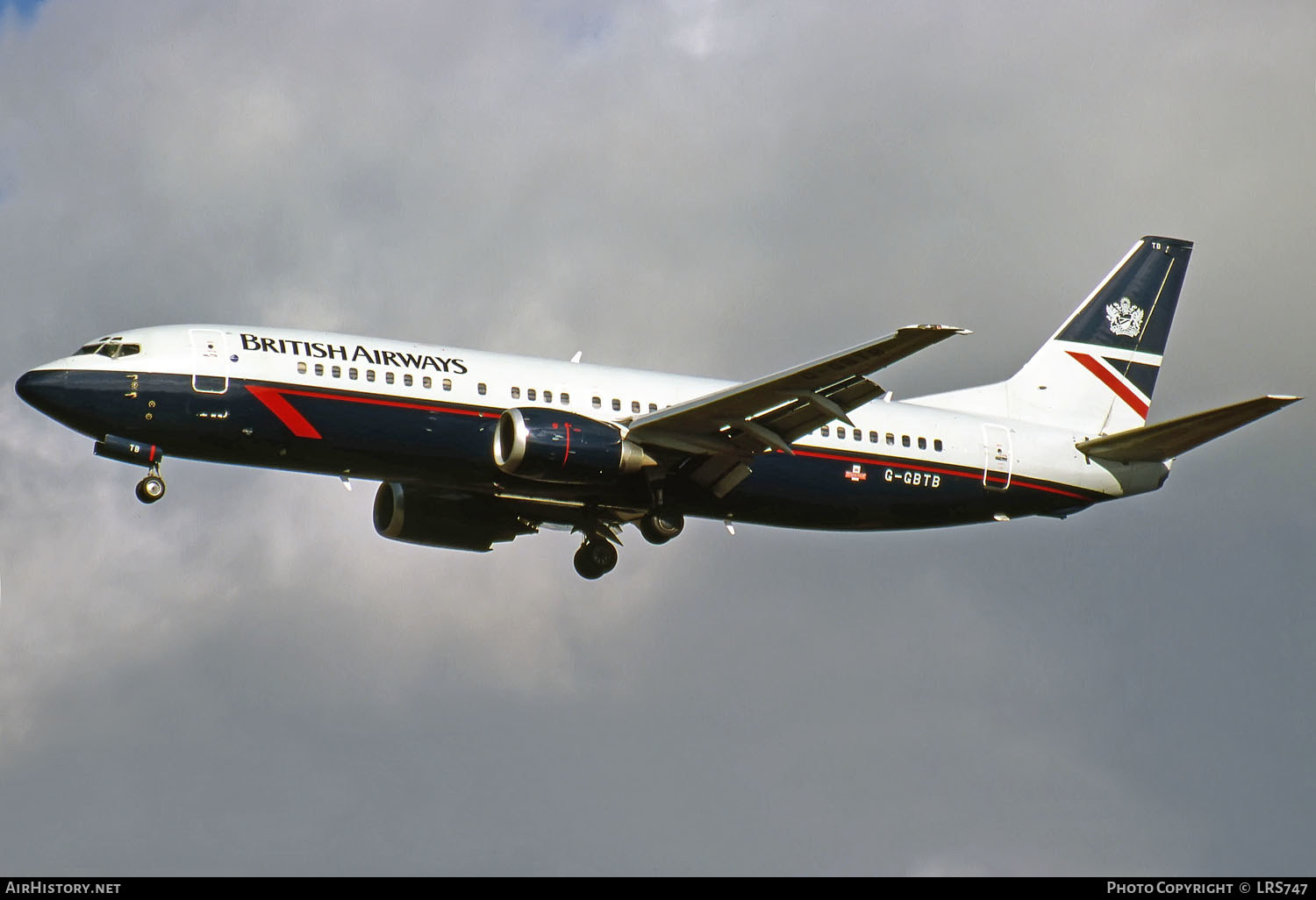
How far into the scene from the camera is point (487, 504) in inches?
1999

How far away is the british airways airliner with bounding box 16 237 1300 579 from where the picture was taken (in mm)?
43062

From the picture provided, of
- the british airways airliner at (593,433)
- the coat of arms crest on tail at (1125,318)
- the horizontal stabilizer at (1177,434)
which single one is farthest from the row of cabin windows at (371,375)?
the coat of arms crest on tail at (1125,318)

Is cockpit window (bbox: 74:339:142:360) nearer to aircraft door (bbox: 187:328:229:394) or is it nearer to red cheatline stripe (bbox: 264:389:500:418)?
aircraft door (bbox: 187:328:229:394)

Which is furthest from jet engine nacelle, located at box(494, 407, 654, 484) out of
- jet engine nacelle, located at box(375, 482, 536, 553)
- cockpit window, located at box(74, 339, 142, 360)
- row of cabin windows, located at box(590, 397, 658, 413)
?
cockpit window, located at box(74, 339, 142, 360)

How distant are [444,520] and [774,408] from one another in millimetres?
11433

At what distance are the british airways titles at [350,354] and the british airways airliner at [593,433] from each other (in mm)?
50

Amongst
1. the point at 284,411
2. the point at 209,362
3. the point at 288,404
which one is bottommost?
the point at 284,411

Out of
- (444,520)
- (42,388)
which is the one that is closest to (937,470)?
(444,520)

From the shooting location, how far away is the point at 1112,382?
5669cm

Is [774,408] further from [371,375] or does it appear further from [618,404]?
[371,375]

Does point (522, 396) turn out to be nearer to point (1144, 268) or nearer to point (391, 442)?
point (391, 442)
